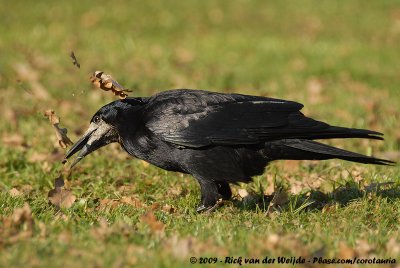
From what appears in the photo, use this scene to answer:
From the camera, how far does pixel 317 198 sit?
5.68 metres

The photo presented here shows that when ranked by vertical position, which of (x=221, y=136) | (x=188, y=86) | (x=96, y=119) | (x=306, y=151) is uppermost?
(x=188, y=86)

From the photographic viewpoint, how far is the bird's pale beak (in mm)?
5449

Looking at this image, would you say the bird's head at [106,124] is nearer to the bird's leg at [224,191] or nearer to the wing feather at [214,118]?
the wing feather at [214,118]

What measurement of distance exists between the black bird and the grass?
341 mm

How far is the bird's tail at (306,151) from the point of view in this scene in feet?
16.5

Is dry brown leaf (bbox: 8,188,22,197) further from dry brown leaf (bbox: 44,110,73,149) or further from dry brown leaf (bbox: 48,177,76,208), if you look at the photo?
dry brown leaf (bbox: 44,110,73,149)

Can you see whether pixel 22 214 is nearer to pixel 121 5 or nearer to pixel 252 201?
pixel 252 201

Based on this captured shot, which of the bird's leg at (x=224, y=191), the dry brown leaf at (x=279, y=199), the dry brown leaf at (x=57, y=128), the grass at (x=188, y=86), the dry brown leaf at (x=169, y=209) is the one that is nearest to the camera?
the grass at (x=188, y=86)

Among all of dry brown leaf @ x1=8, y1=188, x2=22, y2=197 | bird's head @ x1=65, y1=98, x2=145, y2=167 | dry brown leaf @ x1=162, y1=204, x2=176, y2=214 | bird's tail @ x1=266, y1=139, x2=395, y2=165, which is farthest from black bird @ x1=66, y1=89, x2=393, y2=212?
dry brown leaf @ x1=8, y1=188, x2=22, y2=197

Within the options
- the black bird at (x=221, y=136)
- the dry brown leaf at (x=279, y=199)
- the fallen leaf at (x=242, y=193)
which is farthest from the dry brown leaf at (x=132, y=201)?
the dry brown leaf at (x=279, y=199)

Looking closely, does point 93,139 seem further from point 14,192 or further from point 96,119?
point 14,192

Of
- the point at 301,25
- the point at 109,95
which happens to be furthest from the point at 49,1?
the point at 109,95

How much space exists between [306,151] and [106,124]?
1.58 m

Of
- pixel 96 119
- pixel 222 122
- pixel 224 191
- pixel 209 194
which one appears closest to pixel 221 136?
pixel 222 122
